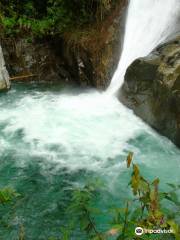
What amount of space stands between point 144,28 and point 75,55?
1542 mm

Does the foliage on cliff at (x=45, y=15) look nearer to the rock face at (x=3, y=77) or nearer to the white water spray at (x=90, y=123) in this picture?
the white water spray at (x=90, y=123)

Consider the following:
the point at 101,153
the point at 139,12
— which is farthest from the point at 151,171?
the point at 139,12

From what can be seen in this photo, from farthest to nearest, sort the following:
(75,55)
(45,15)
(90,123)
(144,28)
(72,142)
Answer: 1. (45,15)
2. (75,55)
3. (144,28)
4. (90,123)
5. (72,142)

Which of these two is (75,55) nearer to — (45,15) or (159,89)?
(45,15)

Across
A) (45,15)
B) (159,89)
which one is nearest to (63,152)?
(159,89)

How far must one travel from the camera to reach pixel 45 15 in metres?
9.52

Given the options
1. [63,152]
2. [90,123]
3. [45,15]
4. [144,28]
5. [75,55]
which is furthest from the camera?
[45,15]

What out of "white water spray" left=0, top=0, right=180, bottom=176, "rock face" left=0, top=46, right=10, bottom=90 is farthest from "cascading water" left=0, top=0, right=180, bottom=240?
"rock face" left=0, top=46, right=10, bottom=90

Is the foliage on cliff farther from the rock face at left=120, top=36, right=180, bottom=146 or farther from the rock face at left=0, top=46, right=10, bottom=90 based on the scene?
the rock face at left=120, top=36, right=180, bottom=146

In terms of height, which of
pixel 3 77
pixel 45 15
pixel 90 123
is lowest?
pixel 90 123

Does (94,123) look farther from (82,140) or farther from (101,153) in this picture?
(101,153)

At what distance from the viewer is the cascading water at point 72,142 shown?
475cm

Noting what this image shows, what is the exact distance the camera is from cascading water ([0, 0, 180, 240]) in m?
4.75

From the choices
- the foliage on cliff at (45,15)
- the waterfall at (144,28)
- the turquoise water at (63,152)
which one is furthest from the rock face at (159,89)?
the foliage on cliff at (45,15)
